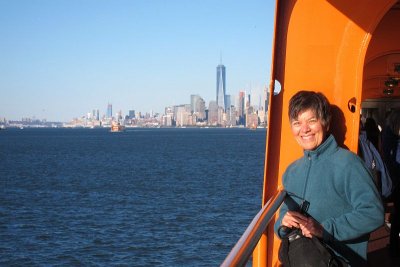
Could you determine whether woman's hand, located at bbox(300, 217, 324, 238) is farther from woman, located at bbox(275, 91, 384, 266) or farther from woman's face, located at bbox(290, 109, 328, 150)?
woman's face, located at bbox(290, 109, 328, 150)

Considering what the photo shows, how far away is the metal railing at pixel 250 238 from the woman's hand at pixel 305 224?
10 cm

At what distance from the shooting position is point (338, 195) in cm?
275

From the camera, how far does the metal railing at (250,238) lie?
6.47 feet

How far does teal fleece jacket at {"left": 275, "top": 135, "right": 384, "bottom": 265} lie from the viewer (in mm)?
2588

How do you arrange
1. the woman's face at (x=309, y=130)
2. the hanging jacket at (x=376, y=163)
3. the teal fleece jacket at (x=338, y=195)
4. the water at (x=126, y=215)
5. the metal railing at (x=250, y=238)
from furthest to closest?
the water at (x=126, y=215)
the hanging jacket at (x=376, y=163)
the woman's face at (x=309, y=130)
the teal fleece jacket at (x=338, y=195)
the metal railing at (x=250, y=238)

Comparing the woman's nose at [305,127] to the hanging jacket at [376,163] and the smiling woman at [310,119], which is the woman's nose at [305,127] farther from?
the hanging jacket at [376,163]

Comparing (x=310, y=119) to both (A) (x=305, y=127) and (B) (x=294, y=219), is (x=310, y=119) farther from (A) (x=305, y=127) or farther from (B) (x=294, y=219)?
(B) (x=294, y=219)

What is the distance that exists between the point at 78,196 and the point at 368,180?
116 ft

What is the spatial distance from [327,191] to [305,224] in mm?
246

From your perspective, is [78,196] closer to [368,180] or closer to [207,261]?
[207,261]

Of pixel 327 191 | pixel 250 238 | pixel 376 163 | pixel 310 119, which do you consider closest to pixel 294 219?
pixel 327 191

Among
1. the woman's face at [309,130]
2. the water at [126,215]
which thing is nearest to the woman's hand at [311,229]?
the woman's face at [309,130]

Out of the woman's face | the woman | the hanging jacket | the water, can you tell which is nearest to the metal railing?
the woman

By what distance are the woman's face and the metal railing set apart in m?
0.32
